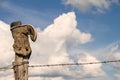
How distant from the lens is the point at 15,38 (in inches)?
556

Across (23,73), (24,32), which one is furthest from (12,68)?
(24,32)

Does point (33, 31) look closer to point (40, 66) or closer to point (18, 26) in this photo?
point (18, 26)

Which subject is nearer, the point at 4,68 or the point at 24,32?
the point at 24,32

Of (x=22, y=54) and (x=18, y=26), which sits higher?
(x=18, y=26)

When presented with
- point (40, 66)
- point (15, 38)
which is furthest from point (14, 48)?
point (40, 66)

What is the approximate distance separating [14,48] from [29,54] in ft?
2.33

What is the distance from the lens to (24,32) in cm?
1406

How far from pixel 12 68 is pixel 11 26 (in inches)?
74.4

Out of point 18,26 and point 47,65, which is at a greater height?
point 18,26

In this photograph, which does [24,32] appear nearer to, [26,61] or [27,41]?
[27,41]

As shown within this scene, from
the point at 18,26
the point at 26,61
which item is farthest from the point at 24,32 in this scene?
the point at 26,61

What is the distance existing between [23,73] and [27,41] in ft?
4.62

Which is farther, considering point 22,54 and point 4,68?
point 4,68

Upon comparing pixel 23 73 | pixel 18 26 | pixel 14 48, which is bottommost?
pixel 23 73
